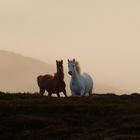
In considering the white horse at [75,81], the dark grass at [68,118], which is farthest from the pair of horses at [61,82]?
the dark grass at [68,118]

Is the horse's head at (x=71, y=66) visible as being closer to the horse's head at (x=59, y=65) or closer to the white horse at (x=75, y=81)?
the white horse at (x=75, y=81)

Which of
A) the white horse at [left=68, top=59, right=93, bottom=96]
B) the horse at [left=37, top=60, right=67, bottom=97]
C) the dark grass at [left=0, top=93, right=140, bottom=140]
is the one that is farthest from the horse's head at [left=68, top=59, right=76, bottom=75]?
the dark grass at [left=0, top=93, right=140, bottom=140]

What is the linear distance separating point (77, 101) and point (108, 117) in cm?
379

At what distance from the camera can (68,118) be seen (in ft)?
104

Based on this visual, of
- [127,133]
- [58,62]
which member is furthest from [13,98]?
[127,133]

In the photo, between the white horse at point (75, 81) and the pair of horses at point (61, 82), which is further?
the white horse at point (75, 81)

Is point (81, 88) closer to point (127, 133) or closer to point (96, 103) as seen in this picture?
point (96, 103)

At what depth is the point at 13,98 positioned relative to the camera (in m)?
37.4

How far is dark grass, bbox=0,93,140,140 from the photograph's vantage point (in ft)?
93.1

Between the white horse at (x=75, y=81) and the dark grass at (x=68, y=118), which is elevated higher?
the white horse at (x=75, y=81)

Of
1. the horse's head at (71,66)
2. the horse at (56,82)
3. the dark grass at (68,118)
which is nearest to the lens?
the dark grass at (68,118)

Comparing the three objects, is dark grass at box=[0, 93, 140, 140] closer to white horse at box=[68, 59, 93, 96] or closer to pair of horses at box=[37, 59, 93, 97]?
pair of horses at box=[37, 59, 93, 97]

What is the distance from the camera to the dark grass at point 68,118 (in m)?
28.4

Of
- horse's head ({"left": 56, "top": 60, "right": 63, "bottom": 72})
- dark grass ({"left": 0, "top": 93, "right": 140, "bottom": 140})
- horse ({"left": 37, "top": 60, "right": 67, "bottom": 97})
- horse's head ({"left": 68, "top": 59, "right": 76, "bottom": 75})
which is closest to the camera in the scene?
dark grass ({"left": 0, "top": 93, "right": 140, "bottom": 140})
